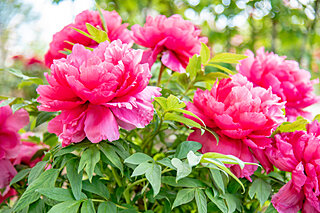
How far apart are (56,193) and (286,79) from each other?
17.1 inches

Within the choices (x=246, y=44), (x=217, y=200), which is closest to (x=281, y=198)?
(x=217, y=200)

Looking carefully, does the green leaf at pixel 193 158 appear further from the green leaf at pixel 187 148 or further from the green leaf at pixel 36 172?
the green leaf at pixel 36 172

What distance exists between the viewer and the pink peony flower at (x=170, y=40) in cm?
56

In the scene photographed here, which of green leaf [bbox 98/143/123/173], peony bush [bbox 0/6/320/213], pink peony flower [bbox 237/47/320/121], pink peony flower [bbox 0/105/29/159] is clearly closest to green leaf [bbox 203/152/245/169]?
peony bush [bbox 0/6/320/213]

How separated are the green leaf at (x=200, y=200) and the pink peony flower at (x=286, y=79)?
9.6 inches

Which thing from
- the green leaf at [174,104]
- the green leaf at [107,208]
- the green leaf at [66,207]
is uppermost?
the green leaf at [174,104]

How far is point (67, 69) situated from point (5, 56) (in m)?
3.39

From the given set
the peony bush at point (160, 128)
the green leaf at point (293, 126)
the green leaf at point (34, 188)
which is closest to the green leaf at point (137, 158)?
the peony bush at point (160, 128)

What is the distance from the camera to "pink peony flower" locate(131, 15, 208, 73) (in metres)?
0.56

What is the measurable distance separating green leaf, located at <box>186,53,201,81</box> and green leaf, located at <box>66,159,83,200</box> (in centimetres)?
23

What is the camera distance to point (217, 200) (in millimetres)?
443

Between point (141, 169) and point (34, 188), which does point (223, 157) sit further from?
point (34, 188)

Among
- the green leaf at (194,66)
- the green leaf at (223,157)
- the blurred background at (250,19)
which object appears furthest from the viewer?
the blurred background at (250,19)

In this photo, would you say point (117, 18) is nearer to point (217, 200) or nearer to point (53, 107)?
point (53, 107)
